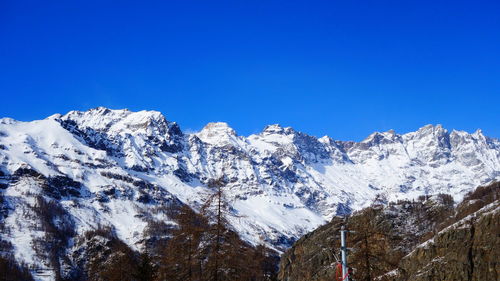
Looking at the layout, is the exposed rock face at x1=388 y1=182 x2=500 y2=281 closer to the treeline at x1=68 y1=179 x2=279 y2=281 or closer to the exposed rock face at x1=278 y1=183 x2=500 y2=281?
the exposed rock face at x1=278 y1=183 x2=500 y2=281

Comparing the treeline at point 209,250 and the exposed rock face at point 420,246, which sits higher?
the exposed rock face at point 420,246

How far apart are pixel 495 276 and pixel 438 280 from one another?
1192cm

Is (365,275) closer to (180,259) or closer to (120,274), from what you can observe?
(180,259)

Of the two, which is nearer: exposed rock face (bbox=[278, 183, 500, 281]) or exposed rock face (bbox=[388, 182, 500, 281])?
exposed rock face (bbox=[278, 183, 500, 281])

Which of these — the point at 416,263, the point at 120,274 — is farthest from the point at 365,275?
the point at 416,263

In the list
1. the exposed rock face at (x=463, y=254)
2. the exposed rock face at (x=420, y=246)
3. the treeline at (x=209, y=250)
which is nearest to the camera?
the treeline at (x=209, y=250)

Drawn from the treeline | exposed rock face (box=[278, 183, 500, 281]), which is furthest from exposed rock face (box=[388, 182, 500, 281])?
the treeline

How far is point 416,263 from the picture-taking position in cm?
11519

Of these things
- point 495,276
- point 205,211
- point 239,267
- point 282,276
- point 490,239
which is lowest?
point 239,267

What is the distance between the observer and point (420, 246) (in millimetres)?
118875

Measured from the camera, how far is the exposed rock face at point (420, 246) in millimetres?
44375

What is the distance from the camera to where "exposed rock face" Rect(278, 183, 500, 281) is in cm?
4438

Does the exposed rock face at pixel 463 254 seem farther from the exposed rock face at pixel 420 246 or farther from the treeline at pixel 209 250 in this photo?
the treeline at pixel 209 250

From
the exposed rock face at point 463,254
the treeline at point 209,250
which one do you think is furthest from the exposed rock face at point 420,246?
the treeline at point 209,250
